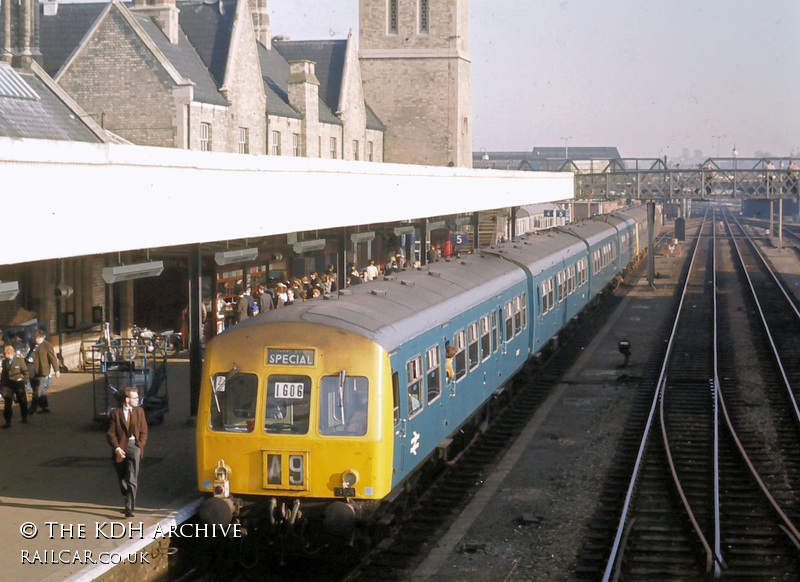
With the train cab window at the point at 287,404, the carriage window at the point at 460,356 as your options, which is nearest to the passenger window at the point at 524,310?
the carriage window at the point at 460,356

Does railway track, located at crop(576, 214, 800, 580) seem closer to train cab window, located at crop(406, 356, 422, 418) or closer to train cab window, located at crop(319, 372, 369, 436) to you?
train cab window, located at crop(406, 356, 422, 418)

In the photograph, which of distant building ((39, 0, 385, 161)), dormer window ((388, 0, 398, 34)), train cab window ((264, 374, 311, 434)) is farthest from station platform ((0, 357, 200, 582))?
dormer window ((388, 0, 398, 34))

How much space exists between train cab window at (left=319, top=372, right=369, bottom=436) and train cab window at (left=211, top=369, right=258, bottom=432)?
2.42 ft

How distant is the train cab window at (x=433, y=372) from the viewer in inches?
485

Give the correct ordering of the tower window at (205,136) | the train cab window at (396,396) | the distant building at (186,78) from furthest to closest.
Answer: the tower window at (205,136), the distant building at (186,78), the train cab window at (396,396)

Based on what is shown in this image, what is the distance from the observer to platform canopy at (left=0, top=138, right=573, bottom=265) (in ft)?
37.4

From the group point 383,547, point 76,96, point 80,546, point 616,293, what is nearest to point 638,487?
point 383,547

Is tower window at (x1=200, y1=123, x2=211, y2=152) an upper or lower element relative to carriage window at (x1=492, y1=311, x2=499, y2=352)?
upper

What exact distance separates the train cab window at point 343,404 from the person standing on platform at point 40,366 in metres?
7.52

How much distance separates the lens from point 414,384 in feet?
38.5

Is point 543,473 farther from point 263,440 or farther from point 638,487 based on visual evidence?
point 263,440

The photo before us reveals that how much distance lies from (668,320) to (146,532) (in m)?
24.8

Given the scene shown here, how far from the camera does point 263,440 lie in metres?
10.5

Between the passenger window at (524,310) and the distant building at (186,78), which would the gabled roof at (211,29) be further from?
the passenger window at (524,310)
